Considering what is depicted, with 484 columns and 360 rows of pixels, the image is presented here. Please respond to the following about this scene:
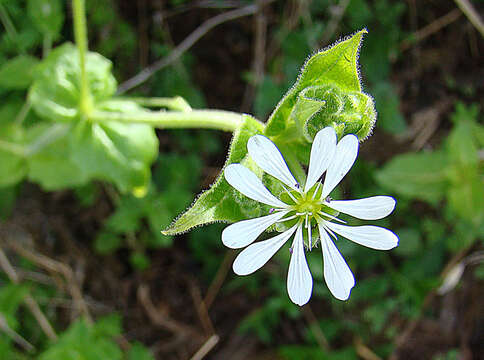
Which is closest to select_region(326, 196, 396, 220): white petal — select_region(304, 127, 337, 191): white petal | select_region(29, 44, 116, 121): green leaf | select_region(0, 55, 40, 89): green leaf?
select_region(304, 127, 337, 191): white petal

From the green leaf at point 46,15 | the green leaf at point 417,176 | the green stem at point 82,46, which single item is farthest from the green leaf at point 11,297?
the green leaf at point 417,176

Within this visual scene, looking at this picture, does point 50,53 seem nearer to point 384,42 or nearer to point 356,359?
point 384,42

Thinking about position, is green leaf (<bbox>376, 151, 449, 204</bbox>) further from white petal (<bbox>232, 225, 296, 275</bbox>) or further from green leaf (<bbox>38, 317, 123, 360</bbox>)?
green leaf (<bbox>38, 317, 123, 360</bbox>)

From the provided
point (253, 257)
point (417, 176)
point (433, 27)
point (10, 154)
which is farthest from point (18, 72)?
point (433, 27)

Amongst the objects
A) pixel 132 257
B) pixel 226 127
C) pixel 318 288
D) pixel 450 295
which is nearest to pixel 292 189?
pixel 226 127

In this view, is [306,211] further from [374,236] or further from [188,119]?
[188,119]

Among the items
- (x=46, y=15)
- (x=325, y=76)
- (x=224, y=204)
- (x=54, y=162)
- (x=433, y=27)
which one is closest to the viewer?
(x=224, y=204)

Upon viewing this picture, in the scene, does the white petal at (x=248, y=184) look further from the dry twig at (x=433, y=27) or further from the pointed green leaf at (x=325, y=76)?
the dry twig at (x=433, y=27)
